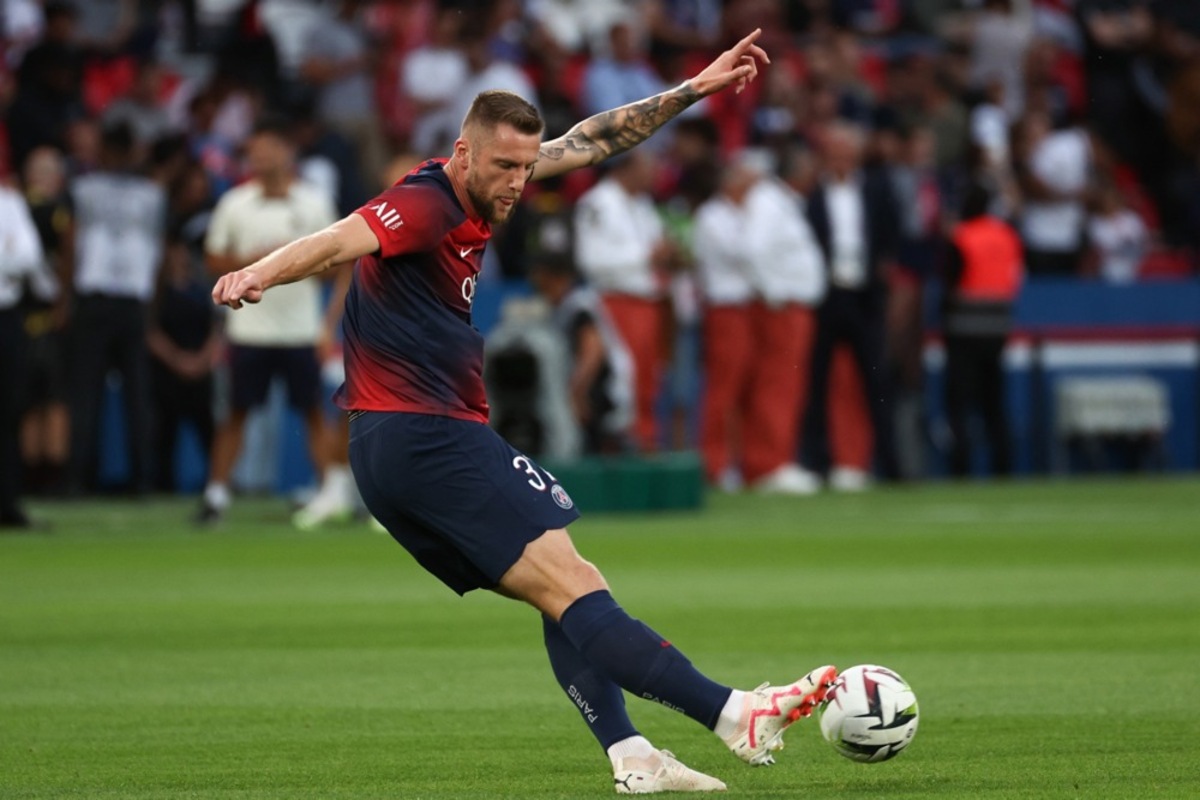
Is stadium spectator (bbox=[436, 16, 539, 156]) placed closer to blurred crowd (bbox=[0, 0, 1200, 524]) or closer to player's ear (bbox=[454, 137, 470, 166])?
blurred crowd (bbox=[0, 0, 1200, 524])

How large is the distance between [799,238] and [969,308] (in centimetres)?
218

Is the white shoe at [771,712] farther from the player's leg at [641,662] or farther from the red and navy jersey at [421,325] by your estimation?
the red and navy jersey at [421,325]

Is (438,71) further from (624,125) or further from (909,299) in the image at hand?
(624,125)

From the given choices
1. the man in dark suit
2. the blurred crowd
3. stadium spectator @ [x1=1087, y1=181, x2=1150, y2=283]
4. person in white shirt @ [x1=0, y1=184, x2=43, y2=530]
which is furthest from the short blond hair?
stadium spectator @ [x1=1087, y1=181, x2=1150, y2=283]

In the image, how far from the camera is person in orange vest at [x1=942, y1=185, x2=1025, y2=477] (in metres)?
22.3

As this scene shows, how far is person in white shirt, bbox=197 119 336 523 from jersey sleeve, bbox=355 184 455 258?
34.1 feet

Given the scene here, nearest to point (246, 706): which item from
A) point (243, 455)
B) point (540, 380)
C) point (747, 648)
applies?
point (747, 648)

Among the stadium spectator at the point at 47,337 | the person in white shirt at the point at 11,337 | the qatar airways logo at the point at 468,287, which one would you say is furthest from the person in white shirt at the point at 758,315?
the qatar airways logo at the point at 468,287

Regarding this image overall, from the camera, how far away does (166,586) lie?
13.5 m

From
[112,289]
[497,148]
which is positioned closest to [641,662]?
[497,148]

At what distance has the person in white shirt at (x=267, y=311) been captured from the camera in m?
17.0

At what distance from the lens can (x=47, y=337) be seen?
2062 cm

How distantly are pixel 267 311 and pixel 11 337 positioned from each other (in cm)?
184

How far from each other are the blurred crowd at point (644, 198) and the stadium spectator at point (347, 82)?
37 mm
